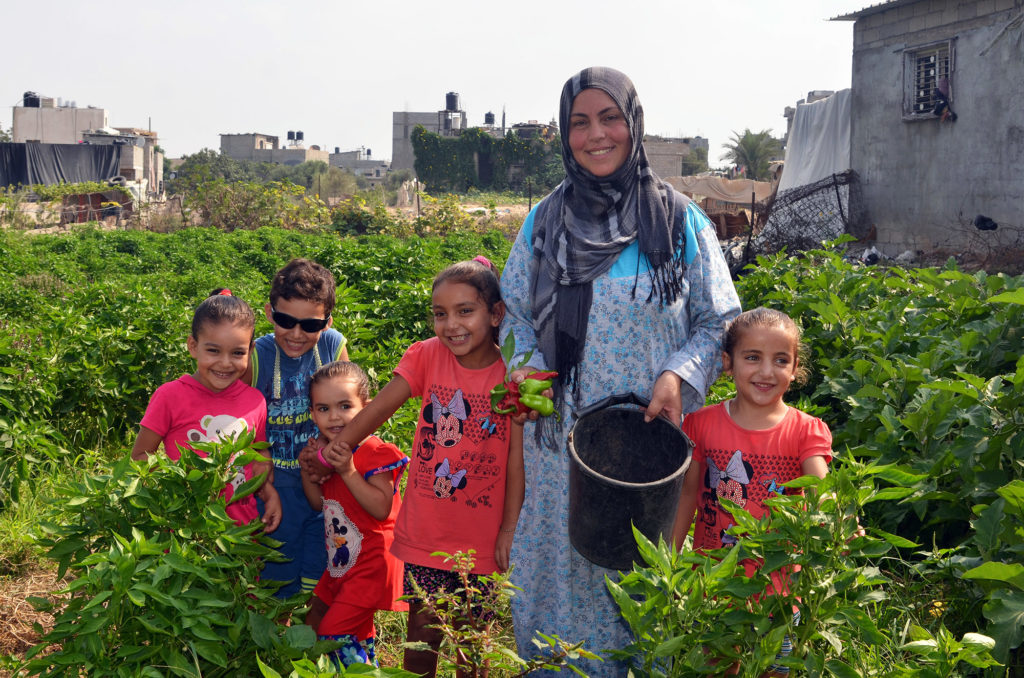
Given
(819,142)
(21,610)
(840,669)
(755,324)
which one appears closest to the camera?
(840,669)

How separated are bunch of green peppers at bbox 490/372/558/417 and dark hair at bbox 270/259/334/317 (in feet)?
2.37

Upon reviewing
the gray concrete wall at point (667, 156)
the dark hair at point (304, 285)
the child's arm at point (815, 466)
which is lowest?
the child's arm at point (815, 466)

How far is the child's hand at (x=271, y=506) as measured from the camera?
8.62 feet

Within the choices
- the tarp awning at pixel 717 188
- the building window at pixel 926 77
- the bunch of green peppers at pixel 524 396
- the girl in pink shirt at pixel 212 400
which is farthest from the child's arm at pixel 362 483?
the tarp awning at pixel 717 188

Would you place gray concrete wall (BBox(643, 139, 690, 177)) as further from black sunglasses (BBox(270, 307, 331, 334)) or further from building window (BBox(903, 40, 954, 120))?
black sunglasses (BBox(270, 307, 331, 334))

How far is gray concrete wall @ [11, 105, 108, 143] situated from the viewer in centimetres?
5669

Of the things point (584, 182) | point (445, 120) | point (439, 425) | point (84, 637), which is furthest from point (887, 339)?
point (445, 120)

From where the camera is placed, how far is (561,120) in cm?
255

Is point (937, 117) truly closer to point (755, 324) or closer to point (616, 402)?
point (755, 324)

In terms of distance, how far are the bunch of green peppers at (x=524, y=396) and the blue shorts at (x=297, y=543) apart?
0.78 metres

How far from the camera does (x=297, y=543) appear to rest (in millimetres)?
2801

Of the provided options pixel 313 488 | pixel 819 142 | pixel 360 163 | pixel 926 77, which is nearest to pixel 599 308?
pixel 313 488

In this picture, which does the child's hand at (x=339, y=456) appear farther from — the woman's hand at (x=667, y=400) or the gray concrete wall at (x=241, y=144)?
the gray concrete wall at (x=241, y=144)

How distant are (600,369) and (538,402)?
0.99 feet
